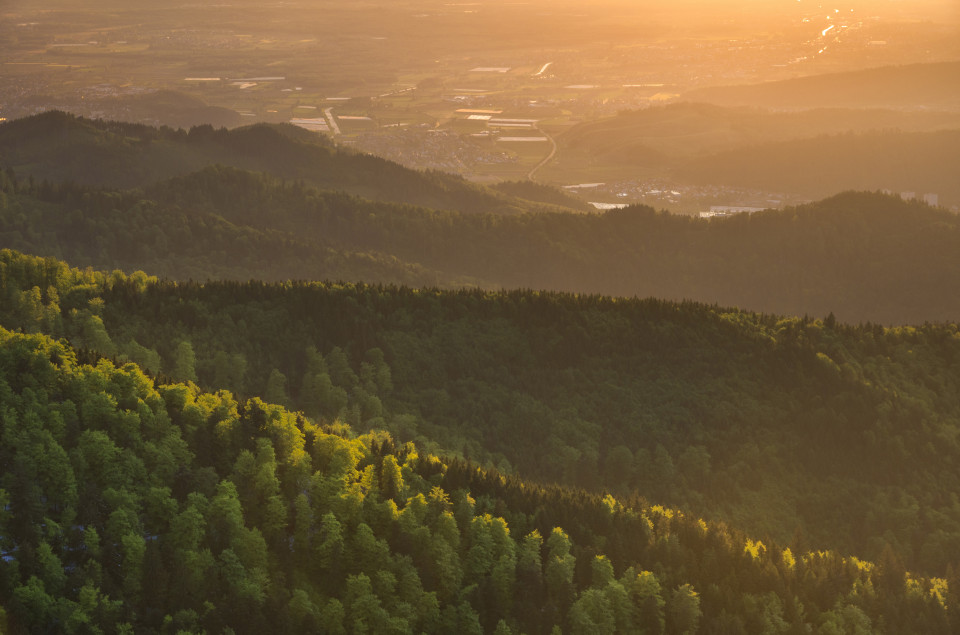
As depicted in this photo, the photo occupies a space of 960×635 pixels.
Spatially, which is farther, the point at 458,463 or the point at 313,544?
the point at 458,463

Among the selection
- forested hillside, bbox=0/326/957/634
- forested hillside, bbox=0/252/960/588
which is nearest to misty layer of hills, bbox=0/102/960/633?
forested hillside, bbox=0/326/957/634

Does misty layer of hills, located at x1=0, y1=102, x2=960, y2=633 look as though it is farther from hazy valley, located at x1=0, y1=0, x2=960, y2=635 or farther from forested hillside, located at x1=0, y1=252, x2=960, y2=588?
forested hillside, located at x1=0, y1=252, x2=960, y2=588

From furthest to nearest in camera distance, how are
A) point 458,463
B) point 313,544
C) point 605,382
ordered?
Result: point 605,382, point 458,463, point 313,544

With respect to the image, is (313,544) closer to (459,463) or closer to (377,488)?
(377,488)

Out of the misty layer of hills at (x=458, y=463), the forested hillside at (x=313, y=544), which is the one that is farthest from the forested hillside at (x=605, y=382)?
the forested hillside at (x=313, y=544)

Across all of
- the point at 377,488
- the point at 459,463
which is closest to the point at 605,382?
the point at 459,463

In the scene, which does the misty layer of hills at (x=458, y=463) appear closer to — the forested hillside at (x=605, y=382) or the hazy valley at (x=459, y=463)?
the hazy valley at (x=459, y=463)

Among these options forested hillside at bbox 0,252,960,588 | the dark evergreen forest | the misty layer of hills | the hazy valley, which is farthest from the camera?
forested hillside at bbox 0,252,960,588
